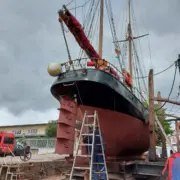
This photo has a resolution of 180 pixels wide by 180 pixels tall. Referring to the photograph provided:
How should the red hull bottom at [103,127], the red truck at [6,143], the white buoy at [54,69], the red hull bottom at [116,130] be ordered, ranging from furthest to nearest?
the red truck at [6,143], the white buoy at [54,69], the red hull bottom at [116,130], the red hull bottom at [103,127]

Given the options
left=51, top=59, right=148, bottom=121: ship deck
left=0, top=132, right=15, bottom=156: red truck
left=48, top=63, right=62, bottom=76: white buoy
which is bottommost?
left=0, top=132, right=15, bottom=156: red truck

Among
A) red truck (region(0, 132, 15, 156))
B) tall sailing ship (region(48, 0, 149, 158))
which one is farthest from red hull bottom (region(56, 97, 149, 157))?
red truck (region(0, 132, 15, 156))

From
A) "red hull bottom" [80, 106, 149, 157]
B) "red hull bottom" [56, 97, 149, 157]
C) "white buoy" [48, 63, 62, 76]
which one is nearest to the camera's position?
"red hull bottom" [56, 97, 149, 157]

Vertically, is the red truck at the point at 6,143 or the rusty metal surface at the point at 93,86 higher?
the rusty metal surface at the point at 93,86

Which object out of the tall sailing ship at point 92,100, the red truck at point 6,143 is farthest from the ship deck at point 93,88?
the red truck at point 6,143

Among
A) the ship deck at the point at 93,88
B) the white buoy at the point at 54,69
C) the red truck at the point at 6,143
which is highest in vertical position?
the white buoy at the point at 54,69

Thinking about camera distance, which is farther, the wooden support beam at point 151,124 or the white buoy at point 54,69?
the white buoy at point 54,69

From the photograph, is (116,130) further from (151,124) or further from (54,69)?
(54,69)

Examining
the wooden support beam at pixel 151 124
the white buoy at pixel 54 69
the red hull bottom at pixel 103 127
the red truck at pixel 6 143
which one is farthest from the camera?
the red truck at pixel 6 143

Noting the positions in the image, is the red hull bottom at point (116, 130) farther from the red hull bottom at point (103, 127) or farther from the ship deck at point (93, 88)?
the ship deck at point (93, 88)

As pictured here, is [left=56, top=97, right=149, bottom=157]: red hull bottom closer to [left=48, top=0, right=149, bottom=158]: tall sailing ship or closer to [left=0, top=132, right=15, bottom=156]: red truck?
[left=48, top=0, right=149, bottom=158]: tall sailing ship

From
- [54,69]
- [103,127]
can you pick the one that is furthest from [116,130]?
[54,69]

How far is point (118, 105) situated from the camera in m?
7.61

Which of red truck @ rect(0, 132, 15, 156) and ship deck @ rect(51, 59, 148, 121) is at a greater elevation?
ship deck @ rect(51, 59, 148, 121)
